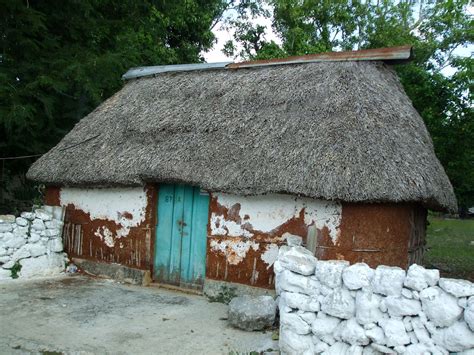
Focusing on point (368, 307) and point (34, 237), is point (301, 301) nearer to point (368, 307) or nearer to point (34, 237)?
point (368, 307)

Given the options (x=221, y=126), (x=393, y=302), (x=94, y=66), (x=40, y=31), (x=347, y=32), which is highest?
(x=347, y=32)

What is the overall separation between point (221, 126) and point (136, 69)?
3.90 meters

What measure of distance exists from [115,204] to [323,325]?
4601 mm

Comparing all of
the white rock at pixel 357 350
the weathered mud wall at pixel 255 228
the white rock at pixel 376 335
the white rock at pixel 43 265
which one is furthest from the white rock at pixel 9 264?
the white rock at pixel 376 335

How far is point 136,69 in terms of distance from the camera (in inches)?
408

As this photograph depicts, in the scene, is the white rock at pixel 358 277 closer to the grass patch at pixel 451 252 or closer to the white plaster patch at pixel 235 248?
the white plaster patch at pixel 235 248

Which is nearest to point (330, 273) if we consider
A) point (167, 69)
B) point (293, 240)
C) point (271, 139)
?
point (293, 240)

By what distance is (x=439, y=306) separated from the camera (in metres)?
3.70

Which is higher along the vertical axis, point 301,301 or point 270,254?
point 270,254

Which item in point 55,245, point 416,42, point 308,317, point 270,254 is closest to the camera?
point 308,317

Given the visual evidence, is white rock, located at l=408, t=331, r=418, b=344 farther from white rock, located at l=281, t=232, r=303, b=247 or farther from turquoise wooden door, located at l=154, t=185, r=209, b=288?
turquoise wooden door, located at l=154, t=185, r=209, b=288

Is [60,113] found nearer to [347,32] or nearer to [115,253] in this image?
[115,253]

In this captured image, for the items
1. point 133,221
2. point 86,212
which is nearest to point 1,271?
point 86,212

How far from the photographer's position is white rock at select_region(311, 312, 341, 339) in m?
4.36
